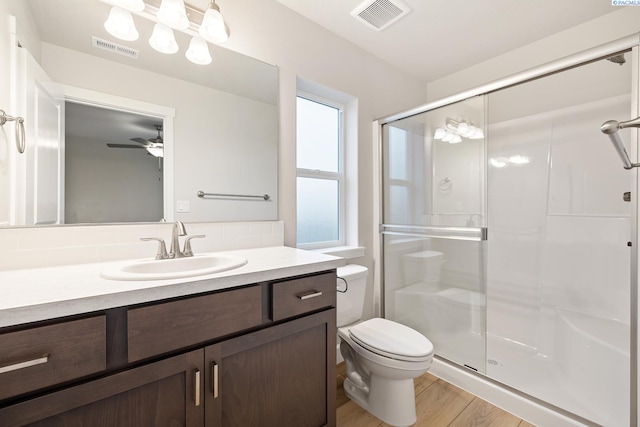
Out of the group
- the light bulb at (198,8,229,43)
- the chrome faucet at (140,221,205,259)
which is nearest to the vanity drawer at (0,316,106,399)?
the chrome faucet at (140,221,205,259)

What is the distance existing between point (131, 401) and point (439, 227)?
1843 millimetres

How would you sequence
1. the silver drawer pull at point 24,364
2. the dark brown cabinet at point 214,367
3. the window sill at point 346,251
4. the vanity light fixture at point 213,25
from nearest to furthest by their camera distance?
the silver drawer pull at point 24,364
the dark brown cabinet at point 214,367
the vanity light fixture at point 213,25
the window sill at point 346,251

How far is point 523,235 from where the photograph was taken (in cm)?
207

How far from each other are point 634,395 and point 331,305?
1310 mm

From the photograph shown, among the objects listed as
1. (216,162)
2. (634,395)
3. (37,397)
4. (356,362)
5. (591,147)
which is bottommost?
(356,362)

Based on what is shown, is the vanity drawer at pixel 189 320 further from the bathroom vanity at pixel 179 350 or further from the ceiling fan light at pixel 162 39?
the ceiling fan light at pixel 162 39

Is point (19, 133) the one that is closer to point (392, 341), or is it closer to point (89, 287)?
point (89, 287)

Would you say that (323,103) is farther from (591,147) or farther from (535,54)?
(591,147)

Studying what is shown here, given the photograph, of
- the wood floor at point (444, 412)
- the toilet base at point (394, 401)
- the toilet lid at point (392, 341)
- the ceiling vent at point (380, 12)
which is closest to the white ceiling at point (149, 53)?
the ceiling vent at point (380, 12)

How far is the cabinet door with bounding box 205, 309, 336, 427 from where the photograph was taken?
894mm

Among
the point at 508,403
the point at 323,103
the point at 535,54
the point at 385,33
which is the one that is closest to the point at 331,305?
the point at 508,403

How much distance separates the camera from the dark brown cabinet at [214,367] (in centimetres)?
70

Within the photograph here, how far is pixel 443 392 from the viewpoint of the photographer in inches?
67.2

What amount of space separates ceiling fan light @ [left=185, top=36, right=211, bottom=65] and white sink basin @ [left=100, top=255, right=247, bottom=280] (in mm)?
976
